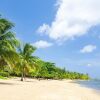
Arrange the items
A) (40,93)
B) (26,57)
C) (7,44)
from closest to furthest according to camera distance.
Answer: (40,93), (7,44), (26,57)

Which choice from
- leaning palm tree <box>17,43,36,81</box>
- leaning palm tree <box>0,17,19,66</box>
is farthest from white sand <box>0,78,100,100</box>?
leaning palm tree <box>17,43,36,81</box>

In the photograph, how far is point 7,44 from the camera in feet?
105

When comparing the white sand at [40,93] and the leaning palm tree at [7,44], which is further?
the leaning palm tree at [7,44]

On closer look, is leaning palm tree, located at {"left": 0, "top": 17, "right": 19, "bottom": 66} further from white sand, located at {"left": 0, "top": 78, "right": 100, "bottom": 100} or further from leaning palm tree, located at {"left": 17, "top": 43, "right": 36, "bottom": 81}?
leaning palm tree, located at {"left": 17, "top": 43, "right": 36, "bottom": 81}

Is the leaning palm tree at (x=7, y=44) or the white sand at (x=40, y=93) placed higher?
the leaning palm tree at (x=7, y=44)

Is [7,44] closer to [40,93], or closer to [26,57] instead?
[40,93]

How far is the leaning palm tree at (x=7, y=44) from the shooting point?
106ft

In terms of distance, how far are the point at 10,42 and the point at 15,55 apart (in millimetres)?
1793

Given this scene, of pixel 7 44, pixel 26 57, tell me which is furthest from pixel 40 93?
pixel 26 57

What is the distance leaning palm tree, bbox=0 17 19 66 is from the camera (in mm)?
32281

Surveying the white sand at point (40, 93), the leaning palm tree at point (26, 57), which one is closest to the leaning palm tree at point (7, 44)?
the white sand at point (40, 93)

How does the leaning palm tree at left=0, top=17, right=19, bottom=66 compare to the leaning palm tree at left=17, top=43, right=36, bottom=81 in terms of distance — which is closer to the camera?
the leaning palm tree at left=0, top=17, right=19, bottom=66

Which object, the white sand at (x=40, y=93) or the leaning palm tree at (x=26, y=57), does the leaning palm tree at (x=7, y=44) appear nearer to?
the white sand at (x=40, y=93)

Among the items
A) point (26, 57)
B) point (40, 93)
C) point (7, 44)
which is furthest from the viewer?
point (26, 57)
